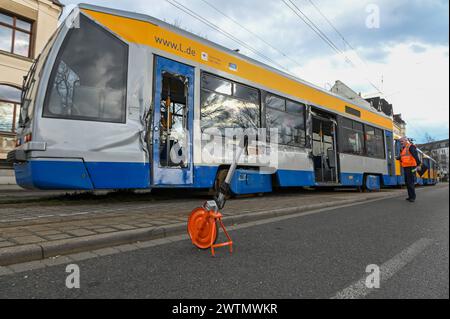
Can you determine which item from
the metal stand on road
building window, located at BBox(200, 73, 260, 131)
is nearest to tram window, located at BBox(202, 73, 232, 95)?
building window, located at BBox(200, 73, 260, 131)

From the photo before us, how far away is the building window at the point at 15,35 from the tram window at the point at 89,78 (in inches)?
402

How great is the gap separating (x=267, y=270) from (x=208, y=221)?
0.76 m

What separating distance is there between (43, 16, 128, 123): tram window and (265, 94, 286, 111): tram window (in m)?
3.91

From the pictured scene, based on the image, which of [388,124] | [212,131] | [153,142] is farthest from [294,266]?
[388,124]

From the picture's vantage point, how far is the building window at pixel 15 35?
12742 millimetres

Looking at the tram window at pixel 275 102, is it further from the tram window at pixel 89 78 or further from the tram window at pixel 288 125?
the tram window at pixel 89 78

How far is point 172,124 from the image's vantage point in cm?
669

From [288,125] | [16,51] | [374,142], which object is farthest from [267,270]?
[16,51]

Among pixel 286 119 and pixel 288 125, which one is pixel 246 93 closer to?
pixel 286 119

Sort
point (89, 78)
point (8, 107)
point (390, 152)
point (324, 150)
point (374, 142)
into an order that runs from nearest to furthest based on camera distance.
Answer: point (89, 78), point (324, 150), point (374, 142), point (8, 107), point (390, 152)

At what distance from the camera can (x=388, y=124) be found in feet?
47.1

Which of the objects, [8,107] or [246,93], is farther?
[8,107]

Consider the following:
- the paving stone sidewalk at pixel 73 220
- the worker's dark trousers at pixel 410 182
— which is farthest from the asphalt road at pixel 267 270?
the worker's dark trousers at pixel 410 182

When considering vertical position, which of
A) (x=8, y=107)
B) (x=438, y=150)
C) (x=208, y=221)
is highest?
(x=438, y=150)
